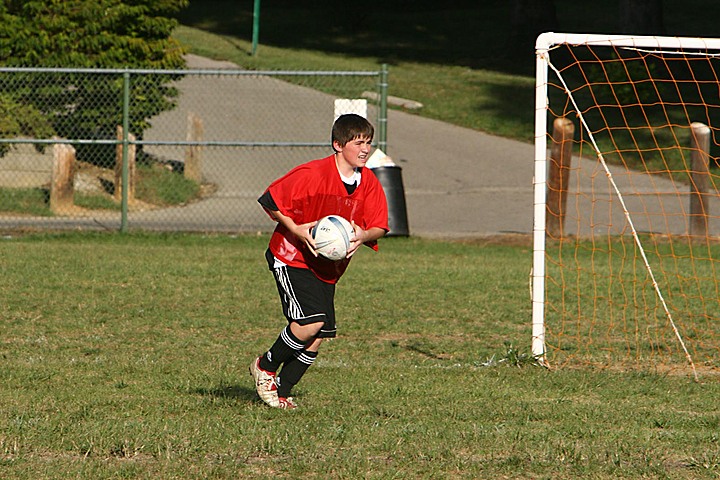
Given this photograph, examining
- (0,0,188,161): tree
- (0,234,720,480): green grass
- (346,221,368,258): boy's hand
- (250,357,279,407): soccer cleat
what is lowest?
(0,234,720,480): green grass

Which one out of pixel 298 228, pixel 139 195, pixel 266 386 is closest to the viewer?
pixel 298 228

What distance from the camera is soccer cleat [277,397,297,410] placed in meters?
6.31

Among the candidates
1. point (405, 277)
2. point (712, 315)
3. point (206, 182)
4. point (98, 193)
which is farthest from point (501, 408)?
point (206, 182)

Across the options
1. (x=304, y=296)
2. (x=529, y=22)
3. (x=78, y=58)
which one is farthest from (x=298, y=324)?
(x=529, y=22)

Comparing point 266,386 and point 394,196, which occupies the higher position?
point 394,196

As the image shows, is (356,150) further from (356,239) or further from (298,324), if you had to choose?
(298,324)

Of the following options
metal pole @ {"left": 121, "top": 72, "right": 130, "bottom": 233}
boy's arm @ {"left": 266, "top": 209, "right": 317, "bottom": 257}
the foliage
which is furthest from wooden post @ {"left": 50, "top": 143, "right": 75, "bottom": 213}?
boy's arm @ {"left": 266, "top": 209, "right": 317, "bottom": 257}

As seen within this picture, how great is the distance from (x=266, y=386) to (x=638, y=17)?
23.4 m

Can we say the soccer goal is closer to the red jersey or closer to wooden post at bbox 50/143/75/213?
the red jersey

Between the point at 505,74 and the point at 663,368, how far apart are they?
23.4m

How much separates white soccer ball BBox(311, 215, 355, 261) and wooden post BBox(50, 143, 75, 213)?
1114 cm

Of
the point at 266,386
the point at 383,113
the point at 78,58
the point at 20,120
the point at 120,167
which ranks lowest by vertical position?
the point at 266,386

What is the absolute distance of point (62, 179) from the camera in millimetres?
16453

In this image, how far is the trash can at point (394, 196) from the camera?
15.1 metres
